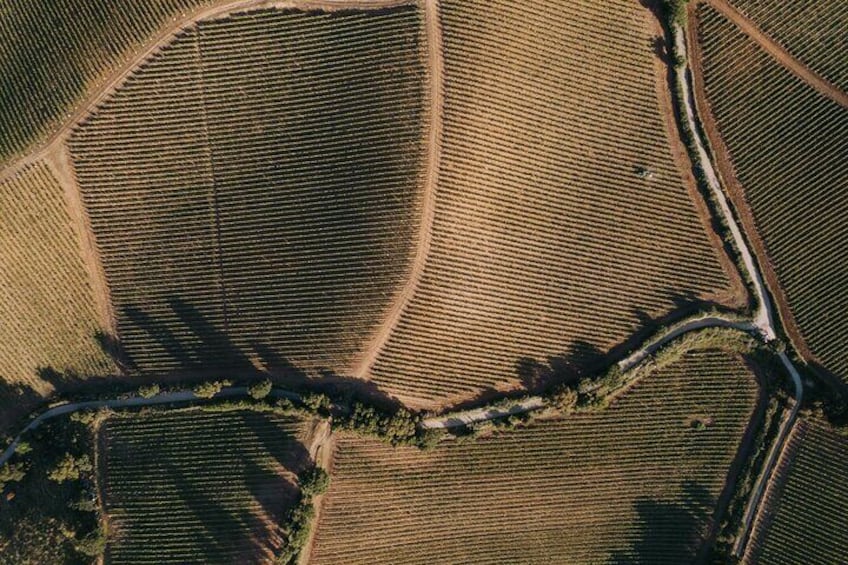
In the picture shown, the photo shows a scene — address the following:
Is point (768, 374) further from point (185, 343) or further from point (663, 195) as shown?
point (185, 343)

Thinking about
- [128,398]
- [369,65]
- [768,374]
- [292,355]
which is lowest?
[128,398]

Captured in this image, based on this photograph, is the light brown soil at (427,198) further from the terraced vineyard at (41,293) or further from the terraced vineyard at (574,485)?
the terraced vineyard at (41,293)

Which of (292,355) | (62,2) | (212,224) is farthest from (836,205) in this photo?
(62,2)

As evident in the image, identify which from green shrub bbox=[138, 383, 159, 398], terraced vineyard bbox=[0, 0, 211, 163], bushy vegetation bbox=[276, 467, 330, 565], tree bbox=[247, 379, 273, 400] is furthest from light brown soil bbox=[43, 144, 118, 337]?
bushy vegetation bbox=[276, 467, 330, 565]

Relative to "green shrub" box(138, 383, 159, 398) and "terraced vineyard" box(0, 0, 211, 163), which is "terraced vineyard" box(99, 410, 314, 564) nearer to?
"green shrub" box(138, 383, 159, 398)

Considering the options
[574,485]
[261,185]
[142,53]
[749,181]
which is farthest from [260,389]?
[749,181]

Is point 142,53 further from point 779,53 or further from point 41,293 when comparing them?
point 779,53
